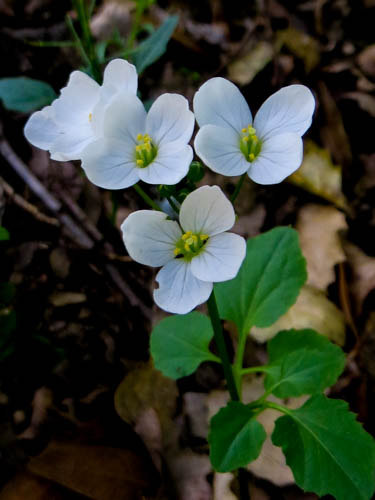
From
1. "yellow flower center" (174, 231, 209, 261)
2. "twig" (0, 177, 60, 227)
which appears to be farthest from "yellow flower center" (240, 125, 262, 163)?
"twig" (0, 177, 60, 227)

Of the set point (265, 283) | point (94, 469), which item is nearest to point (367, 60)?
point (265, 283)

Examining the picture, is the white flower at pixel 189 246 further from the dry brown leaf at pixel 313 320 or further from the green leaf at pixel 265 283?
the dry brown leaf at pixel 313 320

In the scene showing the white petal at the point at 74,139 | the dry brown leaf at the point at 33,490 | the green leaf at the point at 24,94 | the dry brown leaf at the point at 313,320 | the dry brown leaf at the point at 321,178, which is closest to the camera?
the white petal at the point at 74,139

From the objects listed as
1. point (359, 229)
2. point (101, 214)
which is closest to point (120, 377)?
point (101, 214)

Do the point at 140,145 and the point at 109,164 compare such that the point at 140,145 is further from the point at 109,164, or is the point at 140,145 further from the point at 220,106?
the point at 220,106

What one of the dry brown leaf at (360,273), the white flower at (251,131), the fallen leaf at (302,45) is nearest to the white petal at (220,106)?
the white flower at (251,131)

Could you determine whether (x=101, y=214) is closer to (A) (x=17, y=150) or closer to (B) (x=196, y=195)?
(A) (x=17, y=150)

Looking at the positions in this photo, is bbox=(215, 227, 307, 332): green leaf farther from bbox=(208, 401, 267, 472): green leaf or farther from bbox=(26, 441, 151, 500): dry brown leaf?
bbox=(26, 441, 151, 500): dry brown leaf
